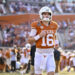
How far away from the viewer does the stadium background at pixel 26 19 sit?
21455 mm

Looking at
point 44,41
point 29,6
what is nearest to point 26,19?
point 29,6

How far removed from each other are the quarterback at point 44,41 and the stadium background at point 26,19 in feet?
46.9

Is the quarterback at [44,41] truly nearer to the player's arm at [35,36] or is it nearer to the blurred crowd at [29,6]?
the player's arm at [35,36]

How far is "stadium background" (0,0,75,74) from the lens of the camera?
21455 mm

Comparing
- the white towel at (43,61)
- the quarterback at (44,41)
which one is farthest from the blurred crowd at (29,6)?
the white towel at (43,61)

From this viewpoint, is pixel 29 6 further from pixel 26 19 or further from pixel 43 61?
pixel 43 61

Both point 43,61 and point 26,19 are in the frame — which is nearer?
point 43,61

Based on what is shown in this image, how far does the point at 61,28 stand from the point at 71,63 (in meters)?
7.82

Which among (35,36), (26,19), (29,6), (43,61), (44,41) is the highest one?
(29,6)

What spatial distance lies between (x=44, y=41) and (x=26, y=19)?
60.1ft

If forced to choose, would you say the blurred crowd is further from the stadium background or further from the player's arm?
the player's arm

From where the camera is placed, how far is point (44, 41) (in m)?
5.94

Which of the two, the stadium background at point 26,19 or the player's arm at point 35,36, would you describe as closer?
the player's arm at point 35,36

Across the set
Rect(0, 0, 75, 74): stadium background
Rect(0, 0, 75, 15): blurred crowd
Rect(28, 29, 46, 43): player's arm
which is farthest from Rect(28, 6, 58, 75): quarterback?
Rect(0, 0, 75, 15): blurred crowd
